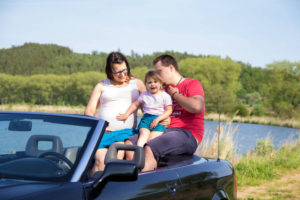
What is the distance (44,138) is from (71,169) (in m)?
0.46

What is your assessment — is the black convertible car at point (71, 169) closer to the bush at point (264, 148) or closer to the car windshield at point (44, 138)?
the car windshield at point (44, 138)

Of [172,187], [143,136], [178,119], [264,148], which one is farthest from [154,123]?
[264,148]

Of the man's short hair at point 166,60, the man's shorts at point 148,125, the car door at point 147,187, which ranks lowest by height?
the car door at point 147,187

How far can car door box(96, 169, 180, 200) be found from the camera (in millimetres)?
2236

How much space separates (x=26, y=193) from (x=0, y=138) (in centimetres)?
91

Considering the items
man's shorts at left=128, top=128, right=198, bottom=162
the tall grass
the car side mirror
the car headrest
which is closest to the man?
man's shorts at left=128, top=128, right=198, bottom=162

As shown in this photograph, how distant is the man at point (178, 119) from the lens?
3525mm

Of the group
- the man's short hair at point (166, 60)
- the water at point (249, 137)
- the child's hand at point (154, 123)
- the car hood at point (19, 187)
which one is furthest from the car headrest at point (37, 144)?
the water at point (249, 137)

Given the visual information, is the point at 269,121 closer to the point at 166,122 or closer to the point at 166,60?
the point at 166,60

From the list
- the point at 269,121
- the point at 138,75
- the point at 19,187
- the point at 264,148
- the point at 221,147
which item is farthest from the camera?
the point at 269,121

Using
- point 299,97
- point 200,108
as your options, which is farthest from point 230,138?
point 299,97

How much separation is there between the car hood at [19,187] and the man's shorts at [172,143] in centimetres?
150

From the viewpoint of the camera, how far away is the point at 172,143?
3668 mm

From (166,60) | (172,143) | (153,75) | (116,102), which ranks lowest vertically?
(172,143)
